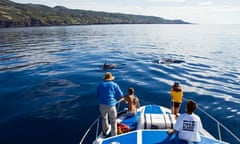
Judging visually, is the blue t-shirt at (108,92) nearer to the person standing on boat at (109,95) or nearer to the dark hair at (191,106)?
the person standing on boat at (109,95)

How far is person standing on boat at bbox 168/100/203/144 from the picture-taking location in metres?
9.91

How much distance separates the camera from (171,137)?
11.1 meters

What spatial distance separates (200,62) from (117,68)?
1581 cm

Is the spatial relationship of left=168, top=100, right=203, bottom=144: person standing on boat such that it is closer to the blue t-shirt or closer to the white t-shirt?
the white t-shirt

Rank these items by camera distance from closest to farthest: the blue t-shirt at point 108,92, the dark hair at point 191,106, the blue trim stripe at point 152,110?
1. the dark hair at point 191,106
2. the blue t-shirt at point 108,92
3. the blue trim stripe at point 152,110

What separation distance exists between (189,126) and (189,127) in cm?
6

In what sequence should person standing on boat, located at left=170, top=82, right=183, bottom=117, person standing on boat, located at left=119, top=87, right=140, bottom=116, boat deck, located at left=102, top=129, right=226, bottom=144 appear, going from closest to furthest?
1. boat deck, located at left=102, top=129, right=226, bottom=144
2. person standing on boat, located at left=119, top=87, right=140, bottom=116
3. person standing on boat, located at left=170, top=82, right=183, bottom=117

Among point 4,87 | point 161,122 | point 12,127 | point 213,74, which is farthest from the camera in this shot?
point 213,74

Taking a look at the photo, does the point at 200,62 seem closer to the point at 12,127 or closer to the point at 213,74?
the point at 213,74

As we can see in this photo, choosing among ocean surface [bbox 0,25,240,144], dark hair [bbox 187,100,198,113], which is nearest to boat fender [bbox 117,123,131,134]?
ocean surface [bbox 0,25,240,144]

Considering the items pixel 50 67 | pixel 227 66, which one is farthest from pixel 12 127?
pixel 227 66

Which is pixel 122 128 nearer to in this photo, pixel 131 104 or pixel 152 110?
pixel 131 104

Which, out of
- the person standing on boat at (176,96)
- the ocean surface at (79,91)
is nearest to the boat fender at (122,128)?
the ocean surface at (79,91)

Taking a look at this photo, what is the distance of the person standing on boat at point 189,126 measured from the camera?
991 cm
